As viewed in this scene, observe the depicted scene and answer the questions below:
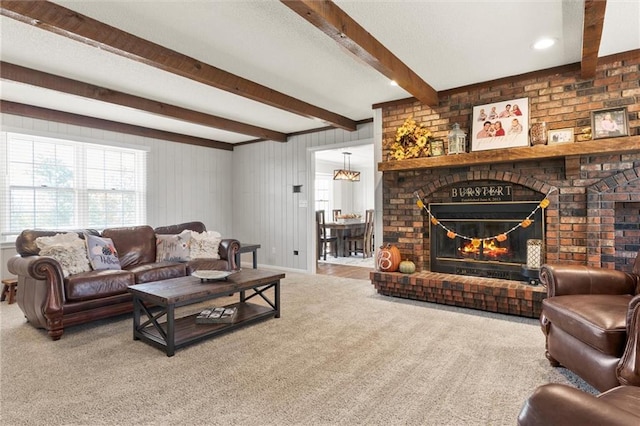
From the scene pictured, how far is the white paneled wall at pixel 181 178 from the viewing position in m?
5.34

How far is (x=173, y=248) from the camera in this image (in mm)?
4398

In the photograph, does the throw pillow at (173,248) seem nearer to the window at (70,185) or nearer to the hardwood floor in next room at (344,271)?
the window at (70,185)

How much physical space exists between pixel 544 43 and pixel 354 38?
1.70 m

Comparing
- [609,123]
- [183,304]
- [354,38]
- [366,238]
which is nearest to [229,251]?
[183,304]

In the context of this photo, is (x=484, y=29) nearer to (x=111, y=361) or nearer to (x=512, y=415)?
(x=512, y=415)

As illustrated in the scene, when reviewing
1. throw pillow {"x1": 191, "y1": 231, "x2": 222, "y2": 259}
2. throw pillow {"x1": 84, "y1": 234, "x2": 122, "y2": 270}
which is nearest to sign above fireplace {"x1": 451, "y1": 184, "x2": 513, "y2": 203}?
throw pillow {"x1": 191, "y1": 231, "x2": 222, "y2": 259}

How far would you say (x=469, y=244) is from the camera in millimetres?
4117

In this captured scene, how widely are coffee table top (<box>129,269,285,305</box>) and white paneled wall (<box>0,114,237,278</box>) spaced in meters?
3.29

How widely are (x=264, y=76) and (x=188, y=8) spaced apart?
126cm

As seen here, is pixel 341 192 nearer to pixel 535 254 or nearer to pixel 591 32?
pixel 535 254

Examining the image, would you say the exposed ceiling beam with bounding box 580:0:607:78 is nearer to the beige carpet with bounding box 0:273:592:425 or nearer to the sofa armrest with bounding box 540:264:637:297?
the sofa armrest with bounding box 540:264:637:297

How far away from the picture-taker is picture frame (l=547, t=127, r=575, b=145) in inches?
134

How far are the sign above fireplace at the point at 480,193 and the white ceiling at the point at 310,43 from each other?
3.83ft

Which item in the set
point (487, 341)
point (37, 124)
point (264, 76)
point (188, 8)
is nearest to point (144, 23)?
point (188, 8)
